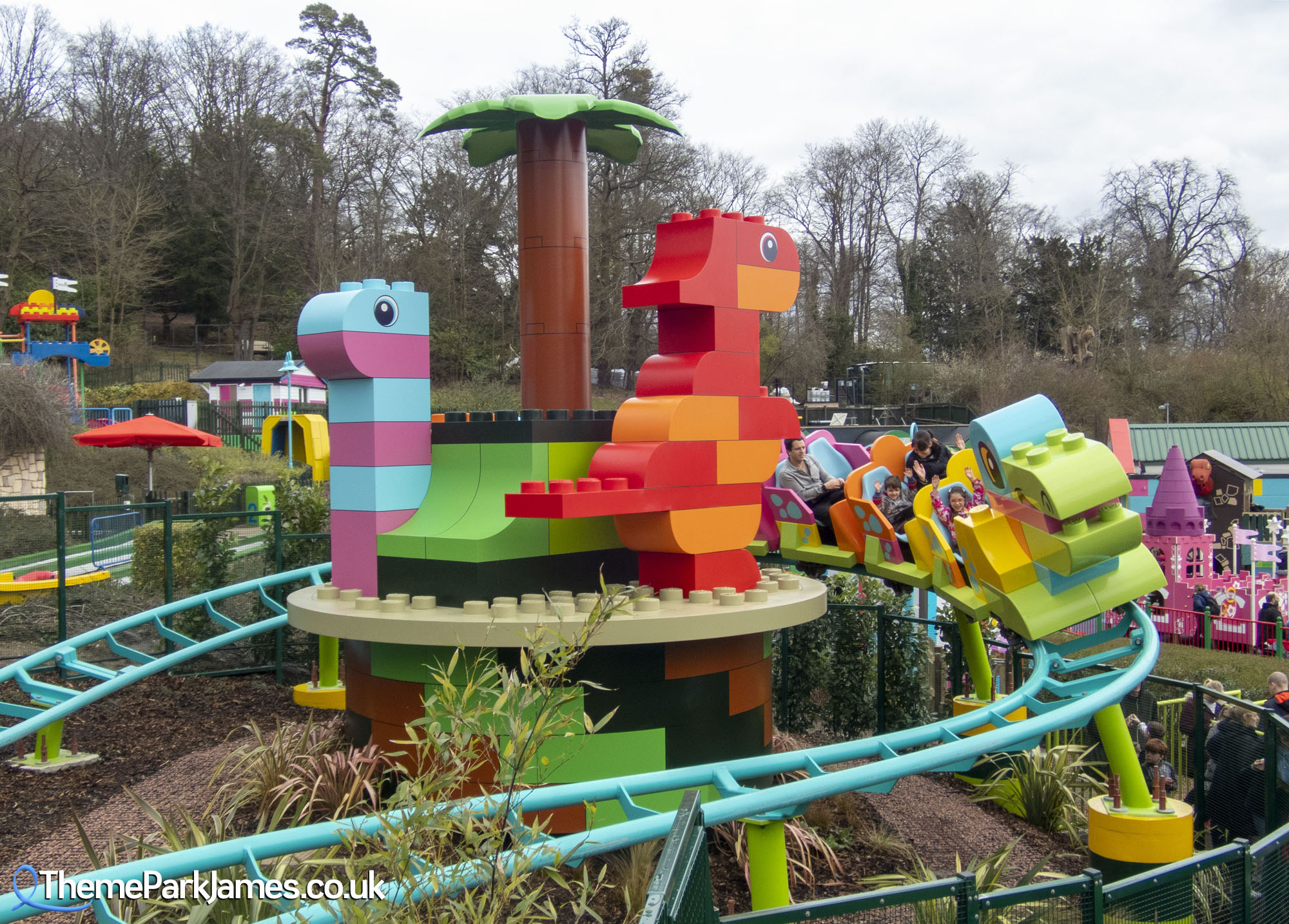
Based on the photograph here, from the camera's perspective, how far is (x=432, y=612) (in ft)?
18.7

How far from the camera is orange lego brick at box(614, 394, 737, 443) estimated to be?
229 inches

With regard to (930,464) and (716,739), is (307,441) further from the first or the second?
(930,464)

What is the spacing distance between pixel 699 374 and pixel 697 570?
1.16 metres

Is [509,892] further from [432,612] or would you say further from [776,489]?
[776,489]

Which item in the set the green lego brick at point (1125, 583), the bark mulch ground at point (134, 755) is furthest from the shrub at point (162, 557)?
the green lego brick at point (1125, 583)

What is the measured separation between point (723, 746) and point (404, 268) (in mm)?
32785

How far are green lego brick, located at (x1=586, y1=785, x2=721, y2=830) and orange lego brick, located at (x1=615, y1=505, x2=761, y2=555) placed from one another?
4.43ft

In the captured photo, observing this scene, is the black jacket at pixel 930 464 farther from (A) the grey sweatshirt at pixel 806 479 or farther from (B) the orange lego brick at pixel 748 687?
(B) the orange lego brick at pixel 748 687

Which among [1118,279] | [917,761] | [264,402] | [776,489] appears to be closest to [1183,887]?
[917,761]

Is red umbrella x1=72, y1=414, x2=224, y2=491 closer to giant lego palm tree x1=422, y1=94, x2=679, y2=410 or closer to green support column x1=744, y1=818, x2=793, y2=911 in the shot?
giant lego palm tree x1=422, y1=94, x2=679, y2=410

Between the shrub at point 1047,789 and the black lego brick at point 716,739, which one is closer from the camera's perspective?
the black lego brick at point 716,739

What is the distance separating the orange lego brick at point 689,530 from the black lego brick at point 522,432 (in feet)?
1.84

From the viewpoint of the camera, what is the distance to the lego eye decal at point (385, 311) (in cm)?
600

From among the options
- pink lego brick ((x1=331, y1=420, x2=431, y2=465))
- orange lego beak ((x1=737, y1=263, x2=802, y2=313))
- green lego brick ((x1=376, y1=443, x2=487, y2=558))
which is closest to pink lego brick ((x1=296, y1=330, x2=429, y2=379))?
pink lego brick ((x1=331, y1=420, x2=431, y2=465))
